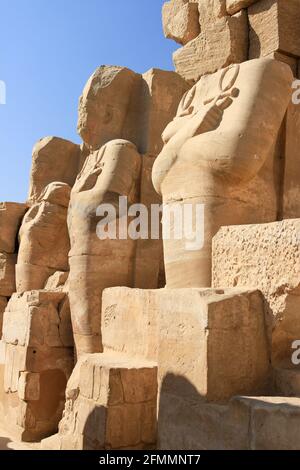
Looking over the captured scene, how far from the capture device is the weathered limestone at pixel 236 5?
5.30m

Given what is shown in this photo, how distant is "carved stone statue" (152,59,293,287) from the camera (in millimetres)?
3600

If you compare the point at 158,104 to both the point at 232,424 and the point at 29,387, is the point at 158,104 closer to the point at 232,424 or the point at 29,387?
the point at 29,387

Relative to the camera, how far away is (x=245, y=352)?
8.87 feet

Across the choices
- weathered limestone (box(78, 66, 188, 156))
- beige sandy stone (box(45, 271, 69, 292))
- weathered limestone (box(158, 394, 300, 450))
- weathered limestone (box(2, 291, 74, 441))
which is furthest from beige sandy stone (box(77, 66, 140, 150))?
weathered limestone (box(158, 394, 300, 450))

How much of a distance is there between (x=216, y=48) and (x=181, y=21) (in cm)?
109

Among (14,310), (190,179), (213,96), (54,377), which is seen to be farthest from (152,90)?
(54,377)

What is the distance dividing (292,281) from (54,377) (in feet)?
11.6

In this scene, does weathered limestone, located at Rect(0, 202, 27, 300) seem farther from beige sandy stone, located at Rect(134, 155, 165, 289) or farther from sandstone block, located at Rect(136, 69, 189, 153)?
beige sandy stone, located at Rect(134, 155, 165, 289)

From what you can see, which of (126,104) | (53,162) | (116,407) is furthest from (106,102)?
(116,407)

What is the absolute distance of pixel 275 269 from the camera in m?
2.72

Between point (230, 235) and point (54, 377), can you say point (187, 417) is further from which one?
point (54, 377)

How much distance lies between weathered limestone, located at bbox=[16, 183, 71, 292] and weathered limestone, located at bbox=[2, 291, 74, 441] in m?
1.32

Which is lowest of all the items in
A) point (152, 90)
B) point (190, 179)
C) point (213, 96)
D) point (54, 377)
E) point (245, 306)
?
point (54, 377)

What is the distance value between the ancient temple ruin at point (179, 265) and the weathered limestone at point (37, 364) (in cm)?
2
